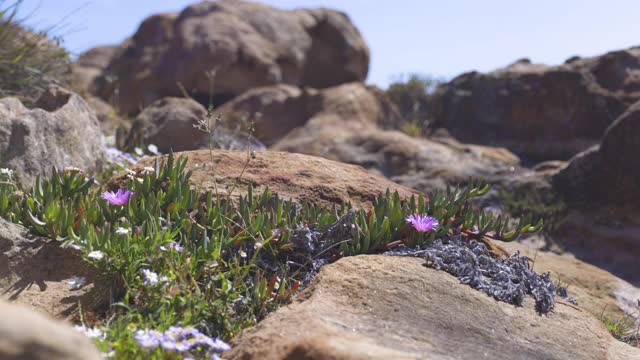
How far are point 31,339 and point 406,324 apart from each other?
1.83 m

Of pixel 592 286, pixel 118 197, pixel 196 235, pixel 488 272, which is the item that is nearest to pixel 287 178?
pixel 196 235

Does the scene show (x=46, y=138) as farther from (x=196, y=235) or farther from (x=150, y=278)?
(x=150, y=278)

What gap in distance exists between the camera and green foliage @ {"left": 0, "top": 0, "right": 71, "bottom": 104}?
28.0 feet

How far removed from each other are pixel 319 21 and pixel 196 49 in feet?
13.7

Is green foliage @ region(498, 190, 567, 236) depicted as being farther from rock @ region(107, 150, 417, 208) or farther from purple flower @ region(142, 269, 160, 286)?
purple flower @ region(142, 269, 160, 286)

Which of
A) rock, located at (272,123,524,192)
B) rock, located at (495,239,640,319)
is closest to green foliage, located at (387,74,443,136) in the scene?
rock, located at (272,123,524,192)

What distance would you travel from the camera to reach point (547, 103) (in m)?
13.1

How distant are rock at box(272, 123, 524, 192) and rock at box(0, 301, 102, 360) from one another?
773 cm

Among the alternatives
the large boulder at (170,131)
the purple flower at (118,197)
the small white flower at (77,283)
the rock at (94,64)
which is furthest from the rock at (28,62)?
the rock at (94,64)

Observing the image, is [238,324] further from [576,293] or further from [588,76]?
[588,76]

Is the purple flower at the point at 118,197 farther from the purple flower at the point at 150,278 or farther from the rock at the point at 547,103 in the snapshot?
the rock at the point at 547,103

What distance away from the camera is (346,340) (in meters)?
3.15

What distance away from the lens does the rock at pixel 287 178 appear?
16.4ft

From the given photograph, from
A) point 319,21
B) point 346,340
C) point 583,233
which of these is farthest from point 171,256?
point 319,21
